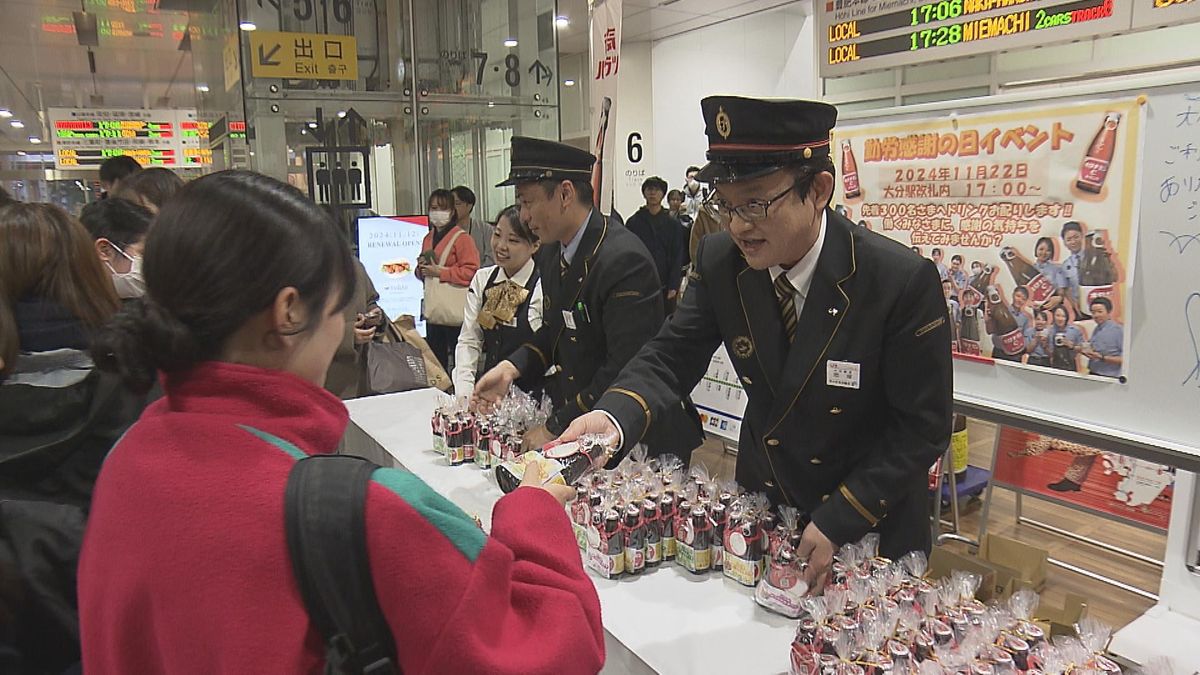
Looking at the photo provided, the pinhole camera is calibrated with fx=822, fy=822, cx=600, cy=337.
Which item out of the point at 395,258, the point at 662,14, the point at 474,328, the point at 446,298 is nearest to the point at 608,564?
the point at 474,328

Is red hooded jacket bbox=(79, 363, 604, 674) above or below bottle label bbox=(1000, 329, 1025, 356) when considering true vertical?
above

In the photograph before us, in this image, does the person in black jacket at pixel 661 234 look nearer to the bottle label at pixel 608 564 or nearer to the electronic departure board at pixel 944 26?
the electronic departure board at pixel 944 26

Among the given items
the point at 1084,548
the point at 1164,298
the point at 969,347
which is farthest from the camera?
the point at 1084,548

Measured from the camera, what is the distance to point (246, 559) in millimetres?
776

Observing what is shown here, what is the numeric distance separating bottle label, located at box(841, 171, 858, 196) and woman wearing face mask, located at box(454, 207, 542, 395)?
4.24 ft

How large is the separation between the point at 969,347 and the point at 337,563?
2.71 m

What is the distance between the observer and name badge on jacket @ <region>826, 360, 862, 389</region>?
5.62ft

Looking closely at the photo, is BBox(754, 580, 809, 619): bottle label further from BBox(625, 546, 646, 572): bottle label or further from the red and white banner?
the red and white banner

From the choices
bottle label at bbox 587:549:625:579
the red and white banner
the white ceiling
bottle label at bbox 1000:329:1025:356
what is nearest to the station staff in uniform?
bottle label at bbox 587:549:625:579

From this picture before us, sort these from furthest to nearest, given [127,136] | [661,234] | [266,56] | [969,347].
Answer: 1. [127,136]
2. [661,234]
3. [266,56]
4. [969,347]

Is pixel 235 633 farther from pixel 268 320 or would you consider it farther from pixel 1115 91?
pixel 1115 91

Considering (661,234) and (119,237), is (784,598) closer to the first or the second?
(119,237)

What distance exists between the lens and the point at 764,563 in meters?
1.62

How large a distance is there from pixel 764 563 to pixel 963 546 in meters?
2.86
